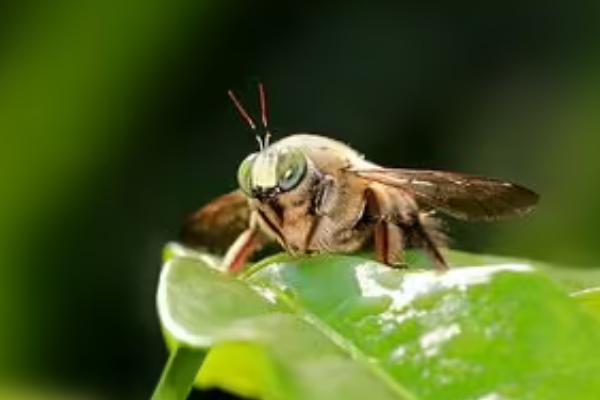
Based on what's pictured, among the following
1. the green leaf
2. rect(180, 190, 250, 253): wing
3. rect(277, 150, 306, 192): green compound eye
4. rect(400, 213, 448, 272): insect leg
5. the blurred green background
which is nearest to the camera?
the green leaf

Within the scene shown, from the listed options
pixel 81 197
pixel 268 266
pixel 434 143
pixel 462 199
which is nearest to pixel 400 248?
pixel 462 199

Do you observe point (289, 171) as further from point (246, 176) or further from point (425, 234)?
point (425, 234)

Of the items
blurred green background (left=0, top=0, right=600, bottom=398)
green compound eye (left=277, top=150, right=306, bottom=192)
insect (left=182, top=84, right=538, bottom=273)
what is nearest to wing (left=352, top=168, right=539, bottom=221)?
insect (left=182, top=84, right=538, bottom=273)

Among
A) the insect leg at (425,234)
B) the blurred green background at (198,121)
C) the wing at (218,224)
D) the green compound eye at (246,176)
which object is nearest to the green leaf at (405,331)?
the insect leg at (425,234)

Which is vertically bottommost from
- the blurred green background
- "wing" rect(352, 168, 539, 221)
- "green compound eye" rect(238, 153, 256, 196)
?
the blurred green background

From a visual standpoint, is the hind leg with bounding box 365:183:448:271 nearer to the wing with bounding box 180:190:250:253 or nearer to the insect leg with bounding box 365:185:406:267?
the insect leg with bounding box 365:185:406:267

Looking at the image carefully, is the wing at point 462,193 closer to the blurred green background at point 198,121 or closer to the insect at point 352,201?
the insect at point 352,201
